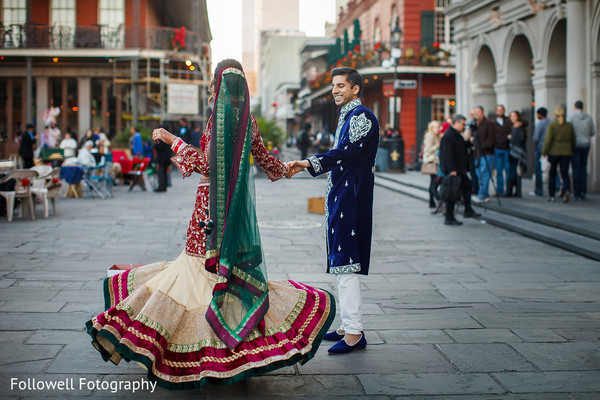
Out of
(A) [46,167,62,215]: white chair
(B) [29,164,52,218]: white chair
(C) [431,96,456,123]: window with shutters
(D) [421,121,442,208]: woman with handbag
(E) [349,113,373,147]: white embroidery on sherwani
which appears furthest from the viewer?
(C) [431,96,456,123]: window with shutters

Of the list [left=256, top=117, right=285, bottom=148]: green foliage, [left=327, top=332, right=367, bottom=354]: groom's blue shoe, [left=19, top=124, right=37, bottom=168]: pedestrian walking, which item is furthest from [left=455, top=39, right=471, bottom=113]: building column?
[left=327, top=332, right=367, bottom=354]: groom's blue shoe

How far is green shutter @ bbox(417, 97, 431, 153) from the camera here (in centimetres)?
3107

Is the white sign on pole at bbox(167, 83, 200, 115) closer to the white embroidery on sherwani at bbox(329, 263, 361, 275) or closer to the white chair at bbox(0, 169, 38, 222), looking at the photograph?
the white chair at bbox(0, 169, 38, 222)

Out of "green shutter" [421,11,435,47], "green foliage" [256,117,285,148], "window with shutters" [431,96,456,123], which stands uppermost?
"green shutter" [421,11,435,47]

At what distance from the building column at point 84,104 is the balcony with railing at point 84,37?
1784 millimetres

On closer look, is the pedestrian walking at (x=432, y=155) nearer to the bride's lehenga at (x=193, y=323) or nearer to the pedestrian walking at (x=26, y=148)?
the bride's lehenga at (x=193, y=323)

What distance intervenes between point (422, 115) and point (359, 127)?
2788 cm

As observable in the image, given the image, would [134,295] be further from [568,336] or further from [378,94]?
[378,94]

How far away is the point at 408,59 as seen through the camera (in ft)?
102

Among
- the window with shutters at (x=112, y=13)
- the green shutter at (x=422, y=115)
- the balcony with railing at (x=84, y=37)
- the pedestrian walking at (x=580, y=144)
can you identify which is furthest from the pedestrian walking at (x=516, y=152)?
the window with shutters at (x=112, y=13)

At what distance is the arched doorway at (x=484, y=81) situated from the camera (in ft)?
71.8

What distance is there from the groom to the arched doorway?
18.3 meters

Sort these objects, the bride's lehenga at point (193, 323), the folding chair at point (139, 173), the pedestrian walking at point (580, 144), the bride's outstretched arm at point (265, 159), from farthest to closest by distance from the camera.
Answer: the folding chair at point (139, 173) < the pedestrian walking at point (580, 144) < the bride's outstretched arm at point (265, 159) < the bride's lehenga at point (193, 323)

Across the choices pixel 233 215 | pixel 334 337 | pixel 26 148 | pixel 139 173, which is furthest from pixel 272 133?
pixel 233 215
